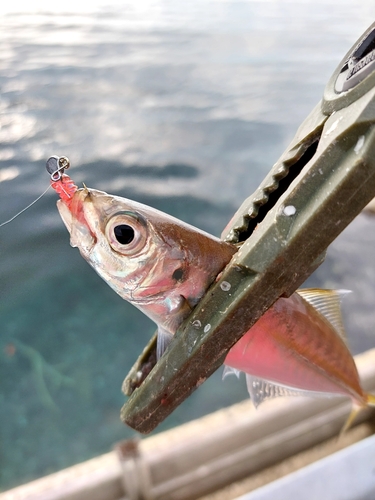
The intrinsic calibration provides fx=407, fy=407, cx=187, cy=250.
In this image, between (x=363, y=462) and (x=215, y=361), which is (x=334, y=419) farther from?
(x=215, y=361)

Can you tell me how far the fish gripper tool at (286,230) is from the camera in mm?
765

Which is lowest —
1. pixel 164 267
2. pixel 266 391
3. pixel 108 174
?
pixel 108 174

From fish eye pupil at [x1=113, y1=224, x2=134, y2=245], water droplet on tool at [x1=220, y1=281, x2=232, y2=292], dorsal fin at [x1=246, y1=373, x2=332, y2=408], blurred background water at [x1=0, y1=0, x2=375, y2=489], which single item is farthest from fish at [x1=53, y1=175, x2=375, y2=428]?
blurred background water at [x1=0, y1=0, x2=375, y2=489]

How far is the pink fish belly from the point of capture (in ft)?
3.99

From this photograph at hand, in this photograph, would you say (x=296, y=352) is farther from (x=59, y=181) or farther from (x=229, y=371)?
(x=59, y=181)

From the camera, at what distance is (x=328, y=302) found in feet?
4.99

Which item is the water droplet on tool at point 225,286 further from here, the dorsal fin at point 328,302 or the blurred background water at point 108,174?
the blurred background water at point 108,174

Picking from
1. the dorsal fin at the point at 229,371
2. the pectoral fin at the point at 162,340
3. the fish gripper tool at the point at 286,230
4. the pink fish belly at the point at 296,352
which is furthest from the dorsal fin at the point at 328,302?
the pectoral fin at the point at 162,340

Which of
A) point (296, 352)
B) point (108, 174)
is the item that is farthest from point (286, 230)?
point (108, 174)

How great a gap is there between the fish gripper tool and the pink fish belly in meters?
0.26

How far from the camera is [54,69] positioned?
17.7 ft

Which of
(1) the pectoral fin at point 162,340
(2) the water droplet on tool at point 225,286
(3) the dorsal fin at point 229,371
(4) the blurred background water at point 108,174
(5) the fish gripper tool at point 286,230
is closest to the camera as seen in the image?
(5) the fish gripper tool at point 286,230

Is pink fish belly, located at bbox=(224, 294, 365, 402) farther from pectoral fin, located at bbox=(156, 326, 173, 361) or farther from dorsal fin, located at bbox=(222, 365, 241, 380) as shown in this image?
pectoral fin, located at bbox=(156, 326, 173, 361)

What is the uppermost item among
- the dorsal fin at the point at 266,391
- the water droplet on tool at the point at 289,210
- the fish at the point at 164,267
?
the water droplet on tool at the point at 289,210
